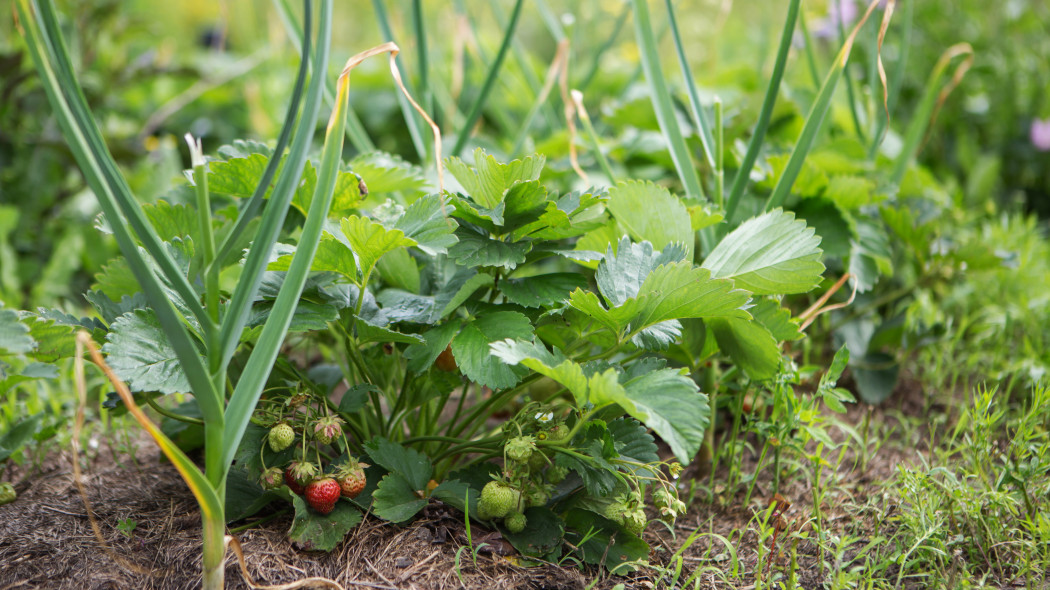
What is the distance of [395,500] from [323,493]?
100mm

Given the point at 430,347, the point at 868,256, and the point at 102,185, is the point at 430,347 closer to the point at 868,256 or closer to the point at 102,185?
the point at 102,185

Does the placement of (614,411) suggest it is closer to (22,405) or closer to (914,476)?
(914,476)

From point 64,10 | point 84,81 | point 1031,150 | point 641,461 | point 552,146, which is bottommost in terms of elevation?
point 1031,150

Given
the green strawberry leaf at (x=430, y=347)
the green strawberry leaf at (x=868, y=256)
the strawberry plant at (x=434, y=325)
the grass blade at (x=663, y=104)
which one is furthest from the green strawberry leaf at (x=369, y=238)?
the green strawberry leaf at (x=868, y=256)

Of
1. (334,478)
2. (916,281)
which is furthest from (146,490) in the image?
(916,281)

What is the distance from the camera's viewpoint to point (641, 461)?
0.93 meters

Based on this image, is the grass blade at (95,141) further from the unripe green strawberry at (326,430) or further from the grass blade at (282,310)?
the unripe green strawberry at (326,430)

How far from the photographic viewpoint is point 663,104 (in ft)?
4.02

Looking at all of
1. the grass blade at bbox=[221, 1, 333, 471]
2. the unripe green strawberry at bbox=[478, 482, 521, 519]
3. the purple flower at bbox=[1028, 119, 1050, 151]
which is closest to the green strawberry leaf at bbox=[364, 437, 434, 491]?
the unripe green strawberry at bbox=[478, 482, 521, 519]

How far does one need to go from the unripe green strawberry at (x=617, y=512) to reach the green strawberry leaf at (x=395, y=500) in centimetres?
25

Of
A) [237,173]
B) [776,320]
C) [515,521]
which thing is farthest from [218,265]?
[776,320]

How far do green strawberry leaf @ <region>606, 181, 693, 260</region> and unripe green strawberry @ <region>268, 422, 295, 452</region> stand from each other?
21.2 inches

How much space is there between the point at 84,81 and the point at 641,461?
1868 mm

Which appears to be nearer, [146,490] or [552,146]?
[146,490]
